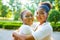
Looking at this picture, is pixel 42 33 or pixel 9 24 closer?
pixel 42 33

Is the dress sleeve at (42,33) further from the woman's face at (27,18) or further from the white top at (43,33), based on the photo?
the woman's face at (27,18)

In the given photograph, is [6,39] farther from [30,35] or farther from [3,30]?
[30,35]

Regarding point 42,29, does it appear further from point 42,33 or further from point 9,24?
point 9,24

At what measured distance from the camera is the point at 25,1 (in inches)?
60.2

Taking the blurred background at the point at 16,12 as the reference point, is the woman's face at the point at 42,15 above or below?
above

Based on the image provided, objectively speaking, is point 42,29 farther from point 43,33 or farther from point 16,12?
point 16,12

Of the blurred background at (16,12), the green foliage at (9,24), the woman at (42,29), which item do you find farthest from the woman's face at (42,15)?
the green foliage at (9,24)

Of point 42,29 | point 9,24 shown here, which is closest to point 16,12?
point 9,24

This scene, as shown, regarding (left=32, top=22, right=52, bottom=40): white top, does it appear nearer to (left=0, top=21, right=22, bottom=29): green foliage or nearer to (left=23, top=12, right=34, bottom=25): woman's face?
(left=23, top=12, right=34, bottom=25): woman's face

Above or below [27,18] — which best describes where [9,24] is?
below

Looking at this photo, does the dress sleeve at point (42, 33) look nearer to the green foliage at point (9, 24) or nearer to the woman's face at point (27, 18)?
the woman's face at point (27, 18)

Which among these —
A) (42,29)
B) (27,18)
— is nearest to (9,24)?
(27,18)

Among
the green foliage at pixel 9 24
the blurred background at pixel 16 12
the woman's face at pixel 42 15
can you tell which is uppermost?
the woman's face at pixel 42 15

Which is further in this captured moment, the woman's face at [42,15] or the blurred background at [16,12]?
the blurred background at [16,12]
